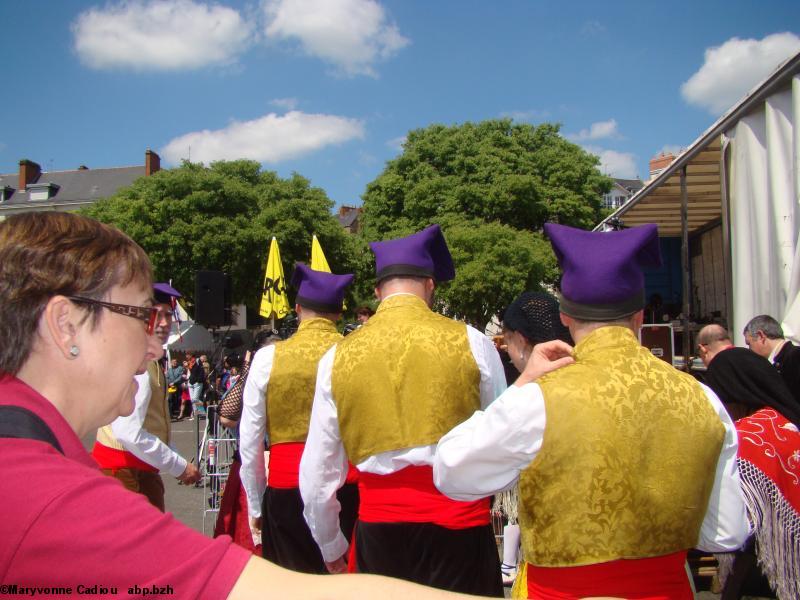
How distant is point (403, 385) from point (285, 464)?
1.27 m

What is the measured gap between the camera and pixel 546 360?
187 cm

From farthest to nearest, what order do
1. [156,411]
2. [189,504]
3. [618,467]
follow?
1. [189,504]
2. [156,411]
3. [618,467]

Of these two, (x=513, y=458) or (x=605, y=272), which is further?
(x=605, y=272)

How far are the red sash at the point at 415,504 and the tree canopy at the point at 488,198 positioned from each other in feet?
64.5

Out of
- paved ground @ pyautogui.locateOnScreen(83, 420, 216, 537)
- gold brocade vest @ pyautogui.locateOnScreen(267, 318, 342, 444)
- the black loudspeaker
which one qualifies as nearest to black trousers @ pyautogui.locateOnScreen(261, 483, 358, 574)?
gold brocade vest @ pyautogui.locateOnScreen(267, 318, 342, 444)

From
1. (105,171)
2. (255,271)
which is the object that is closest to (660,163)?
(255,271)

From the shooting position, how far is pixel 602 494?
1746mm

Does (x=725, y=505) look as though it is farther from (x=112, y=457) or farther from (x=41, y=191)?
(x=41, y=191)

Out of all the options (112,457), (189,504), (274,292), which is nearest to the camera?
(112,457)

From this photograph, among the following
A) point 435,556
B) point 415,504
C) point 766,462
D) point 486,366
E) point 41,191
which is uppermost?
point 41,191

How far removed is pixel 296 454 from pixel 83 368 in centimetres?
258

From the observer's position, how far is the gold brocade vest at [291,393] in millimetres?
3611

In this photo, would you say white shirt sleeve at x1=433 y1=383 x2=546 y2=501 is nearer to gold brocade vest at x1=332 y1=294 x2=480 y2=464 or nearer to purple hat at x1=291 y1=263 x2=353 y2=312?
gold brocade vest at x1=332 y1=294 x2=480 y2=464

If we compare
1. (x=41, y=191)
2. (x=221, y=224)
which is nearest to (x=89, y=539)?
(x=221, y=224)
